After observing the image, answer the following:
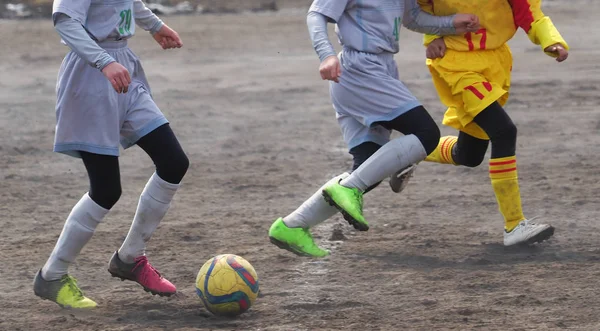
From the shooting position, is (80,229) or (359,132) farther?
(359,132)

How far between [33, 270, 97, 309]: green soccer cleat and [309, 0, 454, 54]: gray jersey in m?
1.90

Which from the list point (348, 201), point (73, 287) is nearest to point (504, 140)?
point (348, 201)

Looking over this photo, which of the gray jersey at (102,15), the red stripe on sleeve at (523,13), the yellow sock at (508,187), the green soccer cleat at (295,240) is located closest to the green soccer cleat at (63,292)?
the green soccer cleat at (295,240)

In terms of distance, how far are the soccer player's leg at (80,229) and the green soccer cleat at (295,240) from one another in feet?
3.14

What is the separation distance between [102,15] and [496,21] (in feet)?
7.80

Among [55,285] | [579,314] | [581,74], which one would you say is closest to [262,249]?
[55,285]

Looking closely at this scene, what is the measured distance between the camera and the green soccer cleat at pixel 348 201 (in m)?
5.52

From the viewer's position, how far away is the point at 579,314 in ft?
16.3

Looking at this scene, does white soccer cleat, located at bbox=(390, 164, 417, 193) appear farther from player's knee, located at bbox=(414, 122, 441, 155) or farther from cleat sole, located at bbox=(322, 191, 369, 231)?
cleat sole, located at bbox=(322, 191, 369, 231)

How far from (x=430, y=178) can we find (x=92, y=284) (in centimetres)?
350

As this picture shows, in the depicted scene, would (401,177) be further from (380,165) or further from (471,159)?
(471,159)

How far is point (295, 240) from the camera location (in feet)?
19.2

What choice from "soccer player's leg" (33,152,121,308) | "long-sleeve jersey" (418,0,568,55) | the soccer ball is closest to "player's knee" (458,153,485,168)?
"long-sleeve jersey" (418,0,568,55)

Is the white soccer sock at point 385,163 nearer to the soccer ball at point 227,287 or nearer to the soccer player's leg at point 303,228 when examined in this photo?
the soccer player's leg at point 303,228
